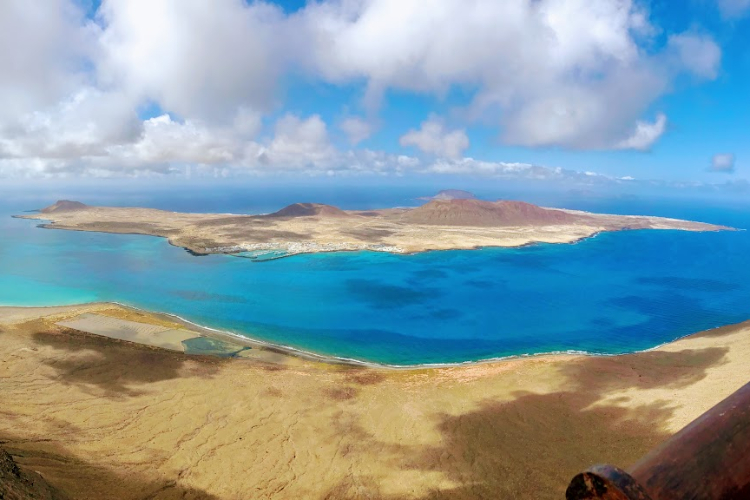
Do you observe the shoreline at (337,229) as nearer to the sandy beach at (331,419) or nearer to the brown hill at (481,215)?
the brown hill at (481,215)

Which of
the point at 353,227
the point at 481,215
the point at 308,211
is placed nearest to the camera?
the point at 353,227

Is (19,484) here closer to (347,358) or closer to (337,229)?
(347,358)

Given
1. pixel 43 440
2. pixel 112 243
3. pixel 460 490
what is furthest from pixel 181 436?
pixel 112 243

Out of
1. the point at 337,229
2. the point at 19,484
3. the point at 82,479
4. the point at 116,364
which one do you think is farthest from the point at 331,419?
the point at 337,229

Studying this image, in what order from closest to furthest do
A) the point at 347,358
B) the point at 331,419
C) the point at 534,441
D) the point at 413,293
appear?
the point at 534,441, the point at 331,419, the point at 347,358, the point at 413,293

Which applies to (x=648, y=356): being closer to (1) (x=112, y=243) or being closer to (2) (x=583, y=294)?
(2) (x=583, y=294)

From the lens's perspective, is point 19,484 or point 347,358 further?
point 347,358

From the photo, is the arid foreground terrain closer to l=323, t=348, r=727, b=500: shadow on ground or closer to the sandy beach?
the sandy beach
